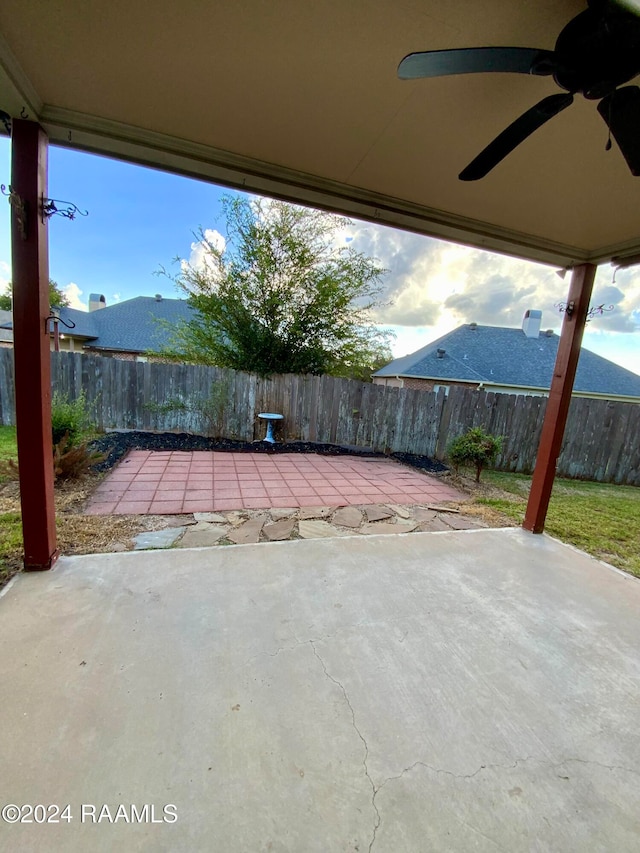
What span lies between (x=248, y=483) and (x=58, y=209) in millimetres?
2856

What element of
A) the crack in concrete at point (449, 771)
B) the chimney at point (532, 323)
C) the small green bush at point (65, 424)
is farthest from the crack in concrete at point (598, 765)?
the chimney at point (532, 323)

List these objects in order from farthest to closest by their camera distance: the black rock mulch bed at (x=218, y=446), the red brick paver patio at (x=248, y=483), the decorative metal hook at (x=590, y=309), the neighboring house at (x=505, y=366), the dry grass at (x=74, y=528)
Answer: the neighboring house at (x=505, y=366) < the black rock mulch bed at (x=218, y=446) < the red brick paver patio at (x=248, y=483) < the decorative metal hook at (x=590, y=309) < the dry grass at (x=74, y=528)

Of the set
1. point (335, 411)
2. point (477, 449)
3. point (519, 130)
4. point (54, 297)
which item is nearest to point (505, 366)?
point (335, 411)

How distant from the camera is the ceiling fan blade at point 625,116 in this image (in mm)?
1195

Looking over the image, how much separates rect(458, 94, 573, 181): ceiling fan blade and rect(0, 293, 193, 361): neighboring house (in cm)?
1196

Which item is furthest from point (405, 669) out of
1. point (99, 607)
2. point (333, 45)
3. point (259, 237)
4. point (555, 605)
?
point (259, 237)

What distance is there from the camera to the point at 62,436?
3.48 m

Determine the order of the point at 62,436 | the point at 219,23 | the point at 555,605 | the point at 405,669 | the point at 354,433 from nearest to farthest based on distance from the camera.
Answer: the point at 219,23 → the point at 405,669 → the point at 555,605 → the point at 62,436 → the point at 354,433

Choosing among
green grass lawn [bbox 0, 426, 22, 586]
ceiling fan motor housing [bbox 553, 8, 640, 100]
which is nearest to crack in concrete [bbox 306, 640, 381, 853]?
green grass lawn [bbox 0, 426, 22, 586]

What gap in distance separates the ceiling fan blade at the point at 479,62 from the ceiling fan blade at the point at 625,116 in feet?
0.98

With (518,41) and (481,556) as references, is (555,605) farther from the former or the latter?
(518,41)

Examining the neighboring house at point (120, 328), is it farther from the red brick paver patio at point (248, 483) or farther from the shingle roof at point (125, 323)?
the red brick paver patio at point (248, 483)

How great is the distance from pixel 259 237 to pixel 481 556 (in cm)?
575

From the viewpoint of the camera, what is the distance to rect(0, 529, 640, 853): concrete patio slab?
0.95m
